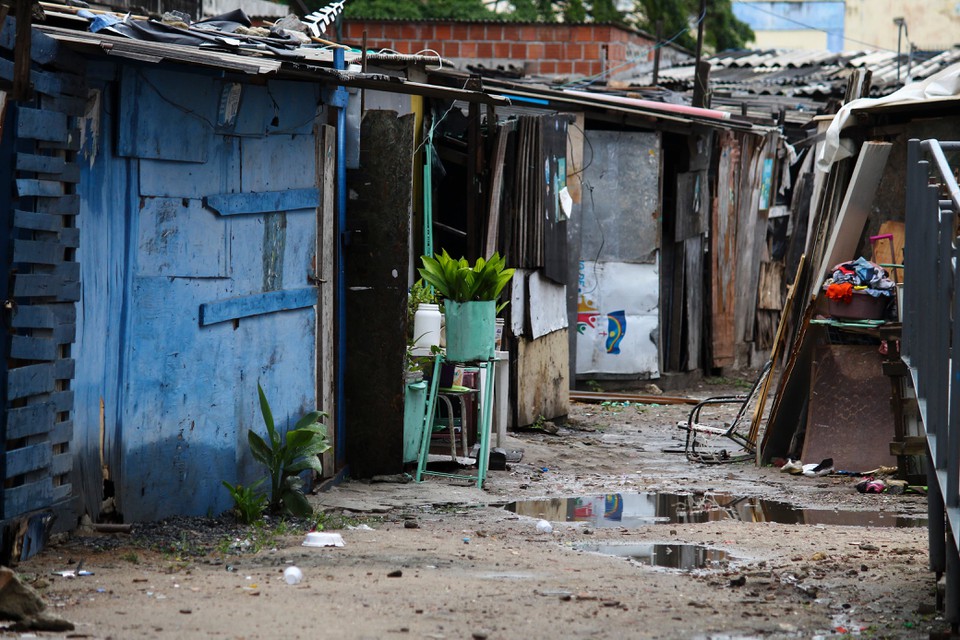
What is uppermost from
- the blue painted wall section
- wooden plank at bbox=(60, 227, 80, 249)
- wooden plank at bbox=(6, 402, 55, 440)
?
the blue painted wall section

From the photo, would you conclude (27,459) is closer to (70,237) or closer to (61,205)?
(70,237)

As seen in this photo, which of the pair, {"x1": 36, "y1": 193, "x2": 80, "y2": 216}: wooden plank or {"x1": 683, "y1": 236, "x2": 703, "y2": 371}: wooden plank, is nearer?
{"x1": 36, "y1": 193, "x2": 80, "y2": 216}: wooden plank

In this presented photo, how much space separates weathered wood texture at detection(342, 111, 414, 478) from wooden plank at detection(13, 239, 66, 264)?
3.08 meters

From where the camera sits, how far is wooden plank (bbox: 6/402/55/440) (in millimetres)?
5395

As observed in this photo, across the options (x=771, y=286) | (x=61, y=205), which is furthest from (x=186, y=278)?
(x=771, y=286)

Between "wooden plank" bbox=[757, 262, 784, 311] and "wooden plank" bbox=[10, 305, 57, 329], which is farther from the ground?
"wooden plank" bbox=[757, 262, 784, 311]

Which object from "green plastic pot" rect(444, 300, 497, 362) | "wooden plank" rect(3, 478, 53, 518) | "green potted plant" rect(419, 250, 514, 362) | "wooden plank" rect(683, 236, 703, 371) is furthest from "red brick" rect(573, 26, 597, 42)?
"wooden plank" rect(3, 478, 53, 518)

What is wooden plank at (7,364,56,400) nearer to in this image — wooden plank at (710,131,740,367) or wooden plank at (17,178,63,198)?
wooden plank at (17,178,63,198)

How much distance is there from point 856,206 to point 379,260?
407 centimetres

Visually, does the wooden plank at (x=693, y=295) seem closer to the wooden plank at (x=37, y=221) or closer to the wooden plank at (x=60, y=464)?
the wooden plank at (x=60, y=464)

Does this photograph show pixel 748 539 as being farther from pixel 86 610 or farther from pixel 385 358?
pixel 86 610

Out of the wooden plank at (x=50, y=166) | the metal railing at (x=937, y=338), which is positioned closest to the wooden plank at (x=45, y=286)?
the wooden plank at (x=50, y=166)

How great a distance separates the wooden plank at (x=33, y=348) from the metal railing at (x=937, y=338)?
3858 millimetres

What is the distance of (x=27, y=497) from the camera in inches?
217
